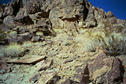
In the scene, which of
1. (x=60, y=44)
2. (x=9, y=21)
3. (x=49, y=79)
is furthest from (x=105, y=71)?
(x=9, y=21)

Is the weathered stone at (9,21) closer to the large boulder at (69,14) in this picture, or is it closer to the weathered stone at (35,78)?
the large boulder at (69,14)

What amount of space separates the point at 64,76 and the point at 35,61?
3.94 ft

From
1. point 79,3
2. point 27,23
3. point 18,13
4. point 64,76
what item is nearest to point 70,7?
point 79,3

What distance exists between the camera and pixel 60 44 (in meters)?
4.66

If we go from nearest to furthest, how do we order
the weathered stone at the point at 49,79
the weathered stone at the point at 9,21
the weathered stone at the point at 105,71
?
1. the weathered stone at the point at 105,71
2. the weathered stone at the point at 49,79
3. the weathered stone at the point at 9,21

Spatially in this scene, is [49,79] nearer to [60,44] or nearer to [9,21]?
[60,44]

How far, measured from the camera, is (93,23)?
640cm

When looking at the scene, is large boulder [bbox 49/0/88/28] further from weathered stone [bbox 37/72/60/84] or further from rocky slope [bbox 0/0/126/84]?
weathered stone [bbox 37/72/60/84]

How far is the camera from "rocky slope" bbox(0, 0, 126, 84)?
84.4 inches

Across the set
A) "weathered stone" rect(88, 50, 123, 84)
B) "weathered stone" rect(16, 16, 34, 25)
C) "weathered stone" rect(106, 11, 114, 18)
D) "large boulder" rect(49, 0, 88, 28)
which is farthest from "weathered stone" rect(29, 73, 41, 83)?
"weathered stone" rect(106, 11, 114, 18)

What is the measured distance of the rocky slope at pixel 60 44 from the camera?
2145 mm

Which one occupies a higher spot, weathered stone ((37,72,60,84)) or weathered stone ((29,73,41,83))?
weathered stone ((37,72,60,84))

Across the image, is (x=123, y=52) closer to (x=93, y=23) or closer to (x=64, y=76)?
(x=64, y=76)

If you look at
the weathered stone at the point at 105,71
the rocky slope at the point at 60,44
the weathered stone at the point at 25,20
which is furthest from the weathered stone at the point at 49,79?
the weathered stone at the point at 25,20
